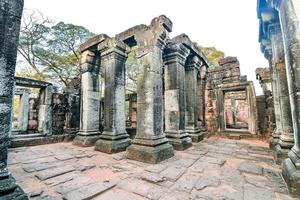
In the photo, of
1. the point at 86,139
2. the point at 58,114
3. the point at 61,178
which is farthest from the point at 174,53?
the point at 58,114

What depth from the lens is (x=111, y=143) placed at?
4516mm

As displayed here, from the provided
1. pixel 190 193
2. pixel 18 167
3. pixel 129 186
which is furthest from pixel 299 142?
pixel 18 167

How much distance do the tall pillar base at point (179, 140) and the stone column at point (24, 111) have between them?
9.04 metres

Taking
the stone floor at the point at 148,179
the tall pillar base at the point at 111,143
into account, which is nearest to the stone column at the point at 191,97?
the stone floor at the point at 148,179

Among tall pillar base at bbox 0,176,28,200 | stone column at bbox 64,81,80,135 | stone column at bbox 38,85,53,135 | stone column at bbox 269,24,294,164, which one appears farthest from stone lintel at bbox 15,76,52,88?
stone column at bbox 269,24,294,164

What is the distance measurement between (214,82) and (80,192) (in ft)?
26.9

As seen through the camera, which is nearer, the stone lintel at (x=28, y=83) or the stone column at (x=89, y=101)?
the stone column at (x=89, y=101)

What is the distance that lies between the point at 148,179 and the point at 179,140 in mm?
2529

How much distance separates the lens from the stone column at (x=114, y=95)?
15.6 ft

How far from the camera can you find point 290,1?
2.34 meters

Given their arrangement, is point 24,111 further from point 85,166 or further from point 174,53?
point 174,53

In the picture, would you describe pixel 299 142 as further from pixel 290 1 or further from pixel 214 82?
pixel 214 82

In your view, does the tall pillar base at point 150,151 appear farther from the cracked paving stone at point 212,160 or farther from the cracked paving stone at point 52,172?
the cracked paving stone at point 52,172

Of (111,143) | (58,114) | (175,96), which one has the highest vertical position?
(175,96)
